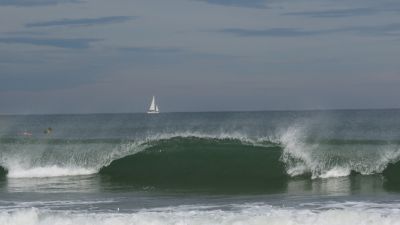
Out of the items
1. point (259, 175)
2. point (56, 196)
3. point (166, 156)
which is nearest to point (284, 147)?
point (259, 175)

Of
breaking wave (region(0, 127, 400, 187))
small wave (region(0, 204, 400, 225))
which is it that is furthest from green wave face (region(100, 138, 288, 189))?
small wave (region(0, 204, 400, 225))

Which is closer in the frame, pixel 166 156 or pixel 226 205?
pixel 226 205

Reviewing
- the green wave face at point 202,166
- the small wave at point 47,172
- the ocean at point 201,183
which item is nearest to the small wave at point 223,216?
the ocean at point 201,183

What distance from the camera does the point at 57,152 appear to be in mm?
26094

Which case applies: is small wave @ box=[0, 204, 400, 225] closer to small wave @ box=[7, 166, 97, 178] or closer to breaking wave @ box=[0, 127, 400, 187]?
breaking wave @ box=[0, 127, 400, 187]

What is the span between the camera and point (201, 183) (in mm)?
20344

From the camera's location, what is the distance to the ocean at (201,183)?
12766 mm

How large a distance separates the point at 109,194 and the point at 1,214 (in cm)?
451

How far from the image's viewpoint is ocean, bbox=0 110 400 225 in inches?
503

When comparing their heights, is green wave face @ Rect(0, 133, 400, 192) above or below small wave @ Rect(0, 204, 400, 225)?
above

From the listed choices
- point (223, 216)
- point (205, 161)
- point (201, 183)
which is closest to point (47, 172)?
point (205, 161)

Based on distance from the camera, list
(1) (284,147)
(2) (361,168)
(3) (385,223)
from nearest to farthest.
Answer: (3) (385,223) < (2) (361,168) < (1) (284,147)

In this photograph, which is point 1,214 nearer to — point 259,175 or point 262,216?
point 262,216

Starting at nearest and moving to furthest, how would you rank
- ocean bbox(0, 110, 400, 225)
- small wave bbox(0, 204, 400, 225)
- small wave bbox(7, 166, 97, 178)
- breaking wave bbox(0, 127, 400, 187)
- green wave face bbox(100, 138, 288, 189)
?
small wave bbox(0, 204, 400, 225)
ocean bbox(0, 110, 400, 225)
green wave face bbox(100, 138, 288, 189)
breaking wave bbox(0, 127, 400, 187)
small wave bbox(7, 166, 97, 178)
